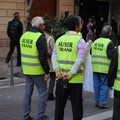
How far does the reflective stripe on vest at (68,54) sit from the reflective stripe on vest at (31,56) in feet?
2.68

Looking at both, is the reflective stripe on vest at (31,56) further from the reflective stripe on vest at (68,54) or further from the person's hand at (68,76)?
the person's hand at (68,76)

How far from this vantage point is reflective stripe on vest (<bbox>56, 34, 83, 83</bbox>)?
6.28 m

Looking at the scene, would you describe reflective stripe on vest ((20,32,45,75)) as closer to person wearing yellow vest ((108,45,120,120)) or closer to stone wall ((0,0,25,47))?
person wearing yellow vest ((108,45,120,120))

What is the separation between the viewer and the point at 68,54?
6301 mm

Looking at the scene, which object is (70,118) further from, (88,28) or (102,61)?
(88,28)

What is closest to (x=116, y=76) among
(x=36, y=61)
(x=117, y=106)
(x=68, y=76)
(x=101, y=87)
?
(x=117, y=106)

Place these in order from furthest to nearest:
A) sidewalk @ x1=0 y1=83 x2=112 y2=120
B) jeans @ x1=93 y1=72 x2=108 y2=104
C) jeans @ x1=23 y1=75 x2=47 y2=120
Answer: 1. jeans @ x1=93 y1=72 x2=108 y2=104
2. sidewalk @ x1=0 y1=83 x2=112 y2=120
3. jeans @ x1=23 y1=75 x2=47 y2=120

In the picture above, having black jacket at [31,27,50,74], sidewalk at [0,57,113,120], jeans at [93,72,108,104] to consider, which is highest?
black jacket at [31,27,50,74]

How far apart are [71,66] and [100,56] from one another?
2.32 m

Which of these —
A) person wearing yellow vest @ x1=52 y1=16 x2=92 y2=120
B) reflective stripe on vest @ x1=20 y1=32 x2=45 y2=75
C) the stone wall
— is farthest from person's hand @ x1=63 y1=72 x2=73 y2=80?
the stone wall

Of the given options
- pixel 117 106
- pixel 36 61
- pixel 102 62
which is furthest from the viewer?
pixel 102 62

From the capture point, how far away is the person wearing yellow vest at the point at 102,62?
8.39 metres

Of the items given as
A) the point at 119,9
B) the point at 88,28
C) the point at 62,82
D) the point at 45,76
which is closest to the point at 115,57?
the point at 62,82

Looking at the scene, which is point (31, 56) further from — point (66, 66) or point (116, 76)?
point (116, 76)
